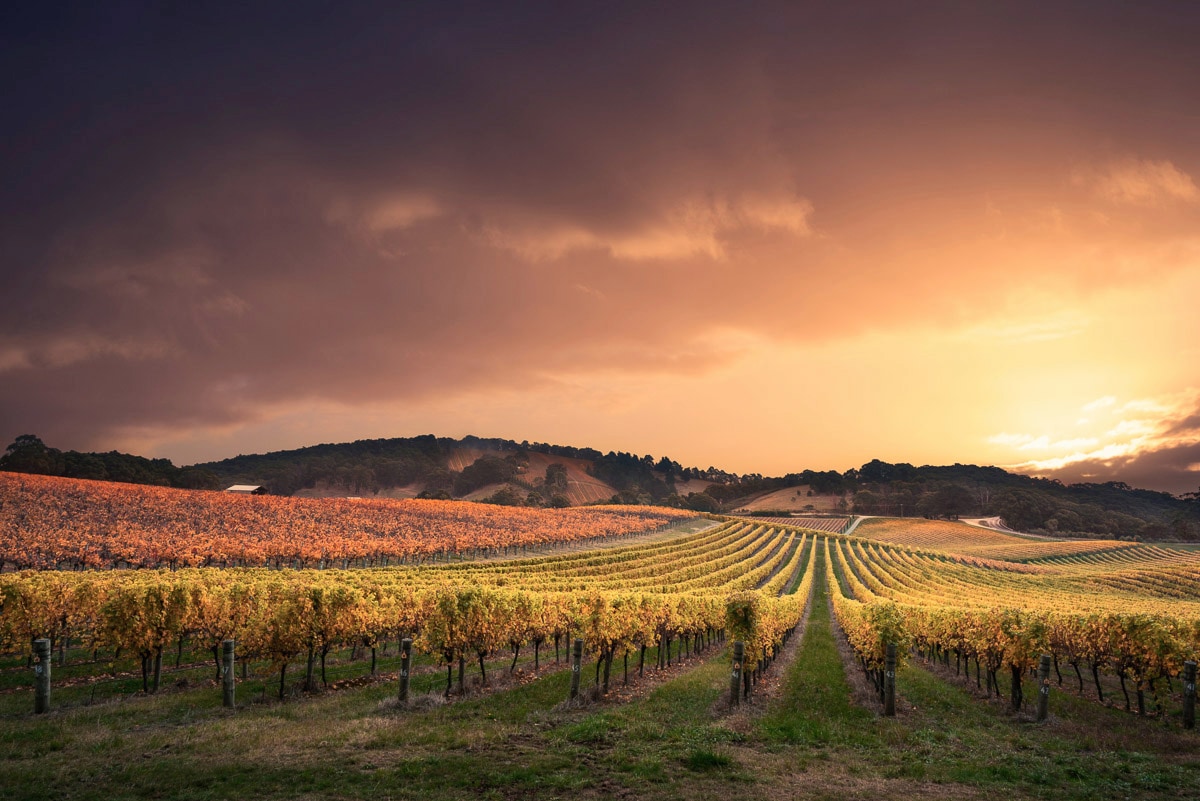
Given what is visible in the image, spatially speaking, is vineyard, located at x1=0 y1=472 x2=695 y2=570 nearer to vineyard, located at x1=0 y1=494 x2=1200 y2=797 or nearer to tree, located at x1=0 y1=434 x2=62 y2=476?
vineyard, located at x1=0 y1=494 x2=1200 y2=797

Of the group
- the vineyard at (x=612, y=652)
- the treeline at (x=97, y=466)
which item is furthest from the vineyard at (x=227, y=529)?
the treeline at (x=97, y=466)

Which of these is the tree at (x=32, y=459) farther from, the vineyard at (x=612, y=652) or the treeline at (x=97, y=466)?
the vineyard at (x=612, y=652)

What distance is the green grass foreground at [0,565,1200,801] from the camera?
1234 centimetres

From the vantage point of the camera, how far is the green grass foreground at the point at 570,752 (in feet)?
40.5

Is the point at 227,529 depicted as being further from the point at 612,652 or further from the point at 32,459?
the point at 32,459

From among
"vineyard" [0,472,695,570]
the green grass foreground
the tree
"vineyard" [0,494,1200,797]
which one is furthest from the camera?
the tree

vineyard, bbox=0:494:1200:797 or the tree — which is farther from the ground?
the tree

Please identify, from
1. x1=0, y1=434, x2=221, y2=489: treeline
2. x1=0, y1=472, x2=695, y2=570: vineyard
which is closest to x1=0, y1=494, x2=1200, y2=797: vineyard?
x1=0, y1=472, x2=695, y2=570: vineyard

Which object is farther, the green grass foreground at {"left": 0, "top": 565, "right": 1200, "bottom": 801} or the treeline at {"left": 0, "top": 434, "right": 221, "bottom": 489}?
the treeline at {"left": 0, "top": 434, "right": 221, "bottom": 489}

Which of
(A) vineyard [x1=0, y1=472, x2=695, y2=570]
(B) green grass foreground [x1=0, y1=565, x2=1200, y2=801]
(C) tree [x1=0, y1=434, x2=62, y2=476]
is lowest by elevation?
(A) vineyard [x1=0, y1=472, x2=695, y2=570]

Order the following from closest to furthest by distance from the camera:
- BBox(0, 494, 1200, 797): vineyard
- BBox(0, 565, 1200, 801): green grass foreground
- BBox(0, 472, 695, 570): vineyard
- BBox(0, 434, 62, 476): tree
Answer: BBox(0, 565, 1200, 801): green grass foreground < BBox(0, 494, 1200, 797): vineyard < BBox(0, 472, 695, 570): vineyard < BBox(0, 434, 62, 476): tree

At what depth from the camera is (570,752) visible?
14750mm

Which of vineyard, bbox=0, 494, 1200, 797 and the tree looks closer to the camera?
vineyard, bbox=0, 494, 1200, 797

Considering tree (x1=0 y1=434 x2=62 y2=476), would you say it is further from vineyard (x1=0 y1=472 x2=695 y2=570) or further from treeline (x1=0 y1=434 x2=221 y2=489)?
vineyard (x1=0 y1=472 x2=695 y2=570)
